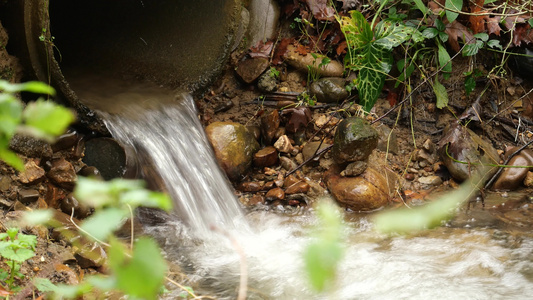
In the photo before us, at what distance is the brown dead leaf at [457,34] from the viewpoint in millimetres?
3434

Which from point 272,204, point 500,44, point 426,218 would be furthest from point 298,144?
point 426,218

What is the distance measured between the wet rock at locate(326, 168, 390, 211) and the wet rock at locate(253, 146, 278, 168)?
494 mm

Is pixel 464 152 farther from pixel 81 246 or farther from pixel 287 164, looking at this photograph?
pixel 81 246

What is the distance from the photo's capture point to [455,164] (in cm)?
326

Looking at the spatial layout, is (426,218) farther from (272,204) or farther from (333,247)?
(272,204)

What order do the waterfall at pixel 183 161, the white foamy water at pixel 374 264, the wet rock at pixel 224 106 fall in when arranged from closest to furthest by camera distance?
the white foamy water at pixel 374 264
the waterfall at pixel 183 161
the wet rock at pixel 224 106

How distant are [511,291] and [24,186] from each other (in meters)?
2.55

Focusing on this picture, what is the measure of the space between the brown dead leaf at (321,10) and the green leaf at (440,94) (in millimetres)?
984

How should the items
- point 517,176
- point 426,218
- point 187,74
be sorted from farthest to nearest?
point 187,74, point 517,176, point 426,218

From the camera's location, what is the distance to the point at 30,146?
2.63m

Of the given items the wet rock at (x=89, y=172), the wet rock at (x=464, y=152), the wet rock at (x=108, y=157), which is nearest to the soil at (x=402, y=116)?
the wet rock at (x=464, y=152)

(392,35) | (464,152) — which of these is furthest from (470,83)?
(392,35)

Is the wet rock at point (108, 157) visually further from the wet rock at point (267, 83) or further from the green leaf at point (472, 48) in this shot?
the green leaf at point (472, 48)

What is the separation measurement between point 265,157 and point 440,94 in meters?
1.44
